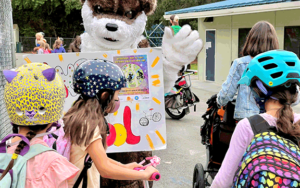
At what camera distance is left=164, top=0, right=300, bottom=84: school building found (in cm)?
1008

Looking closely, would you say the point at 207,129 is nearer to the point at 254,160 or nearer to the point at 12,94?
the point at 254,160

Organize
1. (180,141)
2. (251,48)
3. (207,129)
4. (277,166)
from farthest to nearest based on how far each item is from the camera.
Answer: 1. (180,141)
2. (207,129)
3. (251,48)
4. (277,166)

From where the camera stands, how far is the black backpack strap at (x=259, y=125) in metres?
1.69

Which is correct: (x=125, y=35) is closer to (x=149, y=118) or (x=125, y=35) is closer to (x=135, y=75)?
(x=135, y=75)

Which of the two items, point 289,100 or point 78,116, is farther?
point 78,116

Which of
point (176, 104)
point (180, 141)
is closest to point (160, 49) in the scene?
point (180, 141)

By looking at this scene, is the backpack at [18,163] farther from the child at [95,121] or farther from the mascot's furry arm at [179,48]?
the mascot's furry arm at [179,48]

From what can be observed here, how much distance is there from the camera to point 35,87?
1667 millimetres

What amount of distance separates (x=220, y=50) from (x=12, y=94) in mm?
12100

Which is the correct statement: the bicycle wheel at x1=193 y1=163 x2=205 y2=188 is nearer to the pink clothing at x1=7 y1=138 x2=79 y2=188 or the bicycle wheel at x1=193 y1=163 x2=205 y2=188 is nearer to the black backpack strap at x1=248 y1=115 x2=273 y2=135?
the black backpack strap at x1=248 y1=115 x2=273 y2=135

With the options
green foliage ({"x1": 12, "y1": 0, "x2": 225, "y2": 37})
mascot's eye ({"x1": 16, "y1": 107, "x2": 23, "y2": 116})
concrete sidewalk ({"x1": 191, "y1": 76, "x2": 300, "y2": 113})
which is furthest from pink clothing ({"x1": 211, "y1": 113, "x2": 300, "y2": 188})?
green foliage ({"x1": 12, "y1": 0, "x2": 225, "y2": 37})

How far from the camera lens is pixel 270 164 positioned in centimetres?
145

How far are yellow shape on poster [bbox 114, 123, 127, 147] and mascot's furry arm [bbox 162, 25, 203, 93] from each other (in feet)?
2.57

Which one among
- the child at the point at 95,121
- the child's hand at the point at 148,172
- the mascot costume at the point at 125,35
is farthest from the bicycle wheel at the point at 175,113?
the child's hand at the point at 148,172
